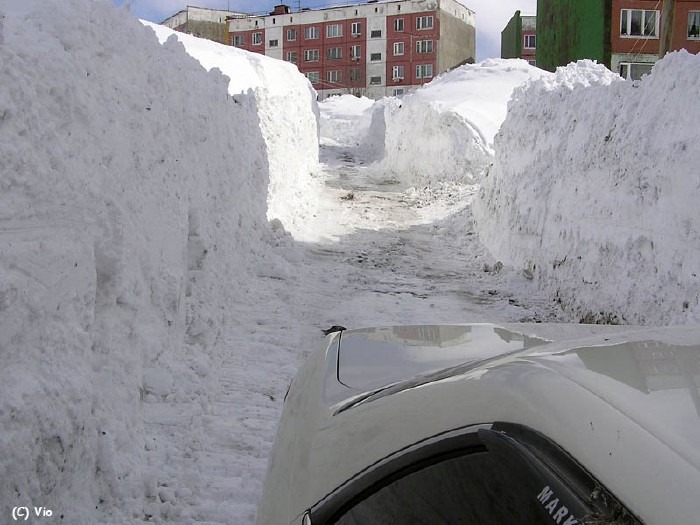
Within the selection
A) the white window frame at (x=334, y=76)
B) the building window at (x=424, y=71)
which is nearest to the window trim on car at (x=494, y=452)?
the building window at (x=424, y=71)

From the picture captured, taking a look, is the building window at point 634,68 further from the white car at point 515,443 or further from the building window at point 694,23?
the white car at point 515,443

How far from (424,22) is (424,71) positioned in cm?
416

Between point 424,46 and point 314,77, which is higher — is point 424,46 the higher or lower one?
the higher one

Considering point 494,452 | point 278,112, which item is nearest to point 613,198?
point 494,452

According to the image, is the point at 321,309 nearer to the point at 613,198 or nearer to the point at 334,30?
the point at 613,198

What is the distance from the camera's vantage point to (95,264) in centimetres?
422

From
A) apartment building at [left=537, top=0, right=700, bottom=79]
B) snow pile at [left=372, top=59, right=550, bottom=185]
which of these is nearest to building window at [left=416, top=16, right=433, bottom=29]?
apartment building at [left=537, top=0, right=700, bottom=79]

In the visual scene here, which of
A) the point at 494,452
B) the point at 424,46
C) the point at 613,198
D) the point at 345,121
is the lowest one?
the point at 494,452

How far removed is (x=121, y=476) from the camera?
3.59 meters

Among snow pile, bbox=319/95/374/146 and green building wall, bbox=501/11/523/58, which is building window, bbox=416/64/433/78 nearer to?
Result: green building wall, bbox=501/11/523/58

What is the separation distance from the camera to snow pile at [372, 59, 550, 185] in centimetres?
1842

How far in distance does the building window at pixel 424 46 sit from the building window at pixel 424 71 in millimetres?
1255

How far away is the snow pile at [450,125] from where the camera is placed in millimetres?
18422

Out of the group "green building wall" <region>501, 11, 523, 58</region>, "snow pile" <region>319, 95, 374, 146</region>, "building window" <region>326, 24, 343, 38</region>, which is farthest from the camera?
"building window" <region>326, 24, 343, 38</region>
